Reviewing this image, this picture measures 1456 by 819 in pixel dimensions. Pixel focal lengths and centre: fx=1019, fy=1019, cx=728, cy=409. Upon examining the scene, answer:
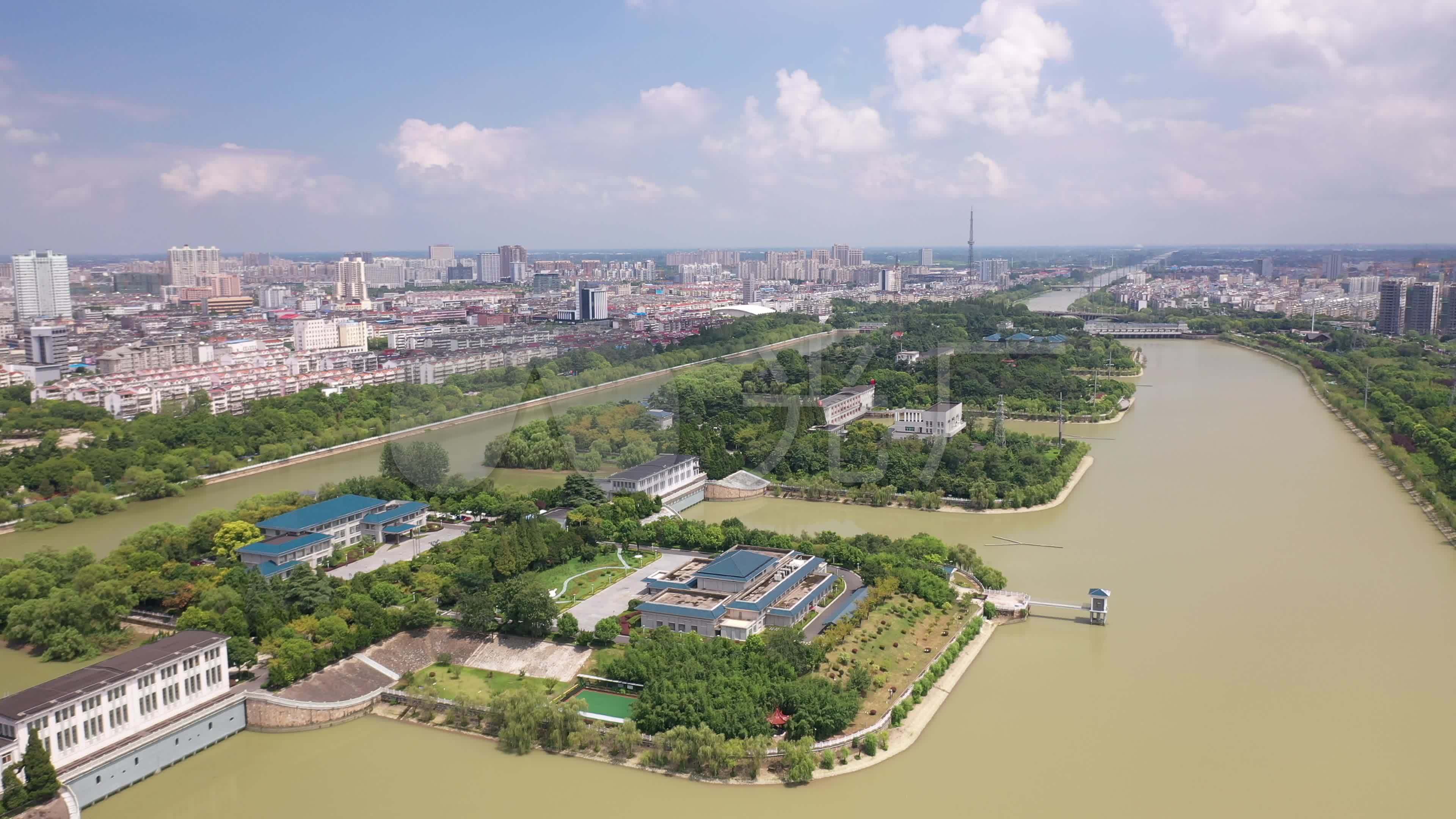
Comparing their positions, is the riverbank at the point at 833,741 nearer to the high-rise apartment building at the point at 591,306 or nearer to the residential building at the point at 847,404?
the residential building at the point at 847,404

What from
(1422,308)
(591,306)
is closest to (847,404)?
(591,306)

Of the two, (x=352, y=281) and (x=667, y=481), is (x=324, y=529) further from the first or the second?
(x=352, y=281)

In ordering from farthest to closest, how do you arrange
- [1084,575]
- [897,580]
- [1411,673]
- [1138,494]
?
[1138,494] < [1084,575] < [897,580] < [1411,673]

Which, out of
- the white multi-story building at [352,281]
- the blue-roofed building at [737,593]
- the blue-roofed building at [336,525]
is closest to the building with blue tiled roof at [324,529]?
the blue-roofed building at [336,525]

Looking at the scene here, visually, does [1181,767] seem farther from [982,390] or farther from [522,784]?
[982,390]

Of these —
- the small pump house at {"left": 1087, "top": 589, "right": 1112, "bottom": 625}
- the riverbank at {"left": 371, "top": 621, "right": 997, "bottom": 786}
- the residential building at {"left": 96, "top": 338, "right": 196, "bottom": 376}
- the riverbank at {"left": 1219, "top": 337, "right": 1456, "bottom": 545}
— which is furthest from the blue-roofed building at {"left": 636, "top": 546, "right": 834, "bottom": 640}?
the residential building at {"left": 96, "top": 338, "right": 196, "bottom": 376}

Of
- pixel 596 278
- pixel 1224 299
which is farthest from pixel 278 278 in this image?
pixel 1224 299

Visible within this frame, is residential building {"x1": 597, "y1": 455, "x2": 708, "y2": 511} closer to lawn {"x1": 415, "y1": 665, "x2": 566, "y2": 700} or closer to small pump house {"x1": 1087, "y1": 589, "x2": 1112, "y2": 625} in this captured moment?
lawn {"x1": 415, "y1": 665, "x2": 566, "y2": 700}
